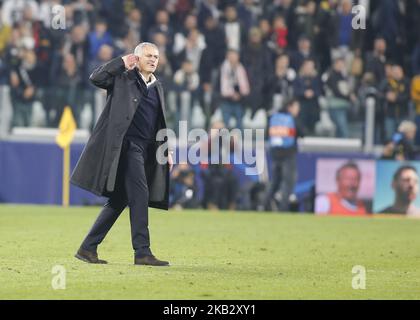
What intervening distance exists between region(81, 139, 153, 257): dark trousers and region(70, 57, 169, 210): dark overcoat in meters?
0.14

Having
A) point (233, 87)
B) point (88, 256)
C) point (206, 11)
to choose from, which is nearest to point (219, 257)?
point (88, 256)

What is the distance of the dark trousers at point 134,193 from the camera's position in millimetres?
12844

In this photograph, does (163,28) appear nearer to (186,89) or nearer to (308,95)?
(186,89)

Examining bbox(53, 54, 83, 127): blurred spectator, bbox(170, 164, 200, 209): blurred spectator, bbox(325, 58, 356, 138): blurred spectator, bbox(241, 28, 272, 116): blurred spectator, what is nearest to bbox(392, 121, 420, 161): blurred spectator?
bbox(325, 58, 356, 138): blurred spectator

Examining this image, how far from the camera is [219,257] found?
14711mm

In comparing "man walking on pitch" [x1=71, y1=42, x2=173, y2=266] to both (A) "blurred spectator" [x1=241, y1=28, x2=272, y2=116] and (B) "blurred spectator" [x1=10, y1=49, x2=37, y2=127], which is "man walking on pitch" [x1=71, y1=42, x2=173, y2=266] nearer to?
(A) "blurred spectator" [x1=241, y1=28, x2=272, y2=116]

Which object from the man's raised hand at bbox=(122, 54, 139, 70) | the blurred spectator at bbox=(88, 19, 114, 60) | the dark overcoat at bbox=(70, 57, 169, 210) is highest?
the blurred spectator at bbox=(88, 19, 114, 60)

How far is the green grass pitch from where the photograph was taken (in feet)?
36.7

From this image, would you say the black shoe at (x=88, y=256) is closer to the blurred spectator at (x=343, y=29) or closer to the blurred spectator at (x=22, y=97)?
the blurred spectator at (x=22, y=97)

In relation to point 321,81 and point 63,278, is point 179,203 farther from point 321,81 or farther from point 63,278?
point 63,278

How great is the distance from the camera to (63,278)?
38.1 feet

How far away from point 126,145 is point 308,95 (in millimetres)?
12273
